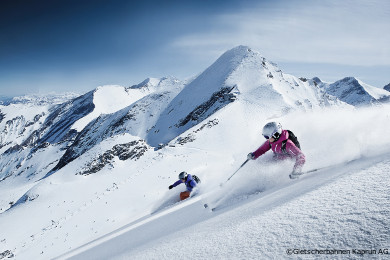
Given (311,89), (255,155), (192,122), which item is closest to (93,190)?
(255,155)

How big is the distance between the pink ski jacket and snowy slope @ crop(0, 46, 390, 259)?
0.33m

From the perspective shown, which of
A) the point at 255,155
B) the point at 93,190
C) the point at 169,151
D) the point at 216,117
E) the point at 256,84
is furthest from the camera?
the point at 256,84

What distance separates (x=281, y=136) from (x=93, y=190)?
2034 centimetres

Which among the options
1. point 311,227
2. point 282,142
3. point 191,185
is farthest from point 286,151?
point 191,185

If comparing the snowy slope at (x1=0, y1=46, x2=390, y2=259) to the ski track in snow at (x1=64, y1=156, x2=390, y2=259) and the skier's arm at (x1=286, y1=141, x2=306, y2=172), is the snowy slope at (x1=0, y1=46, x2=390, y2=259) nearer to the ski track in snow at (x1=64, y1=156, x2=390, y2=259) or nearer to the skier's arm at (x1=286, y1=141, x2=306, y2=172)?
the ski track in snow at (x1=64, y1=156, x2=390, y2=259)

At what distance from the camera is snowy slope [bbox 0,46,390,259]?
246cm

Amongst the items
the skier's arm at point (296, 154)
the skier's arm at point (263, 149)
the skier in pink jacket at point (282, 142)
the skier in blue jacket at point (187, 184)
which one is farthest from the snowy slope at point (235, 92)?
the skier's arm at point (296, 154)

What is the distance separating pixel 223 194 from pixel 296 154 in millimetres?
2193

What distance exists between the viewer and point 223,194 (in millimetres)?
6492

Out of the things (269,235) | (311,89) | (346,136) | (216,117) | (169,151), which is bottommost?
(269,235)

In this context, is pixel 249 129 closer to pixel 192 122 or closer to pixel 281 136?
pixel 192 122

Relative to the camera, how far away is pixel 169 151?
1096 inches

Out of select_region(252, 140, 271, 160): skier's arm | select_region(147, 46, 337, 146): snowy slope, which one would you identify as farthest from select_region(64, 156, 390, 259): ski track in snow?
select_region(147, 46, 337, 146): snowy slope

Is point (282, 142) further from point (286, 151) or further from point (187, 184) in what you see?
point (187, 184)
